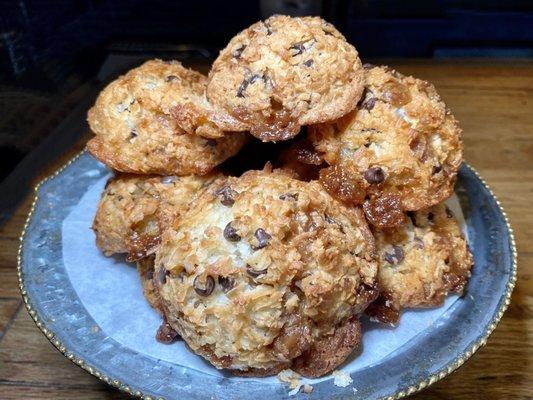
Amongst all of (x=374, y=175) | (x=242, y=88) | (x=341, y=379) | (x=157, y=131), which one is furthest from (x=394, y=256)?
(x=157, y=131)

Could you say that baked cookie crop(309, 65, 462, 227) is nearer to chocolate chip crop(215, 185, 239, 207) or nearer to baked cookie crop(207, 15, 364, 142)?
baked cookie crop(207, 15, 364, 142)

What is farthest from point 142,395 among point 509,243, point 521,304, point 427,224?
point 521,304

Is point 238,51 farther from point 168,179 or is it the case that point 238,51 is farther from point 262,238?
point 262,238

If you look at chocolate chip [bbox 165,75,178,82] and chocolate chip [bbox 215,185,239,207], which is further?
chocolate chip [bbox 165,75,178,82]

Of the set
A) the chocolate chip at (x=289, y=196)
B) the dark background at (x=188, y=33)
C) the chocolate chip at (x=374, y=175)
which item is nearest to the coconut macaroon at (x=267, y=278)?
the chocolate chip at (x=289, y=196)

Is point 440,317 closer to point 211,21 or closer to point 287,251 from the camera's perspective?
point 287,251

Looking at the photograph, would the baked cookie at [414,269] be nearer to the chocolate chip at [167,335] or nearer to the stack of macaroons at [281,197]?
the stack of macaroons at [281,197]

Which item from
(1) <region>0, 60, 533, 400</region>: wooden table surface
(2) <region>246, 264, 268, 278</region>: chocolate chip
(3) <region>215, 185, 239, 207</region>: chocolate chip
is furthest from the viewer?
(1) <region>0, 60, 533, 400</region>: wooden table surface

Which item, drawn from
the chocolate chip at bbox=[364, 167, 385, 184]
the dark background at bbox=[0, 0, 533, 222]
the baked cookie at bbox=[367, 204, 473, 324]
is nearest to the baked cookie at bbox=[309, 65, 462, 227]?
the chocolate chip at bbox=[364, 167, 385, 184]
